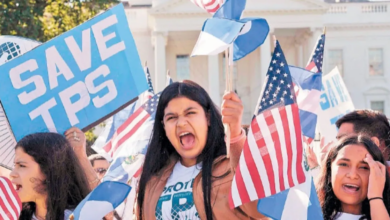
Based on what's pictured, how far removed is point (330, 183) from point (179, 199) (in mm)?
968

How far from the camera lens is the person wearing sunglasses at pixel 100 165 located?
6473 mm

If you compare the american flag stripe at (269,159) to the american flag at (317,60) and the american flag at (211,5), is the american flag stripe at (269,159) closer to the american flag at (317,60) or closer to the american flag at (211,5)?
the american flag at (211,5)

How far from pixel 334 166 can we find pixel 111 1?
38.2ft

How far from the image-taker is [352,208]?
385 cm

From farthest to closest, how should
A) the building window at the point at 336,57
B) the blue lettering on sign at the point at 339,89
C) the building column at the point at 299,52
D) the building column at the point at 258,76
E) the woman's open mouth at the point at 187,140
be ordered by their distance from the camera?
1. the building window at the point at 336,57
2. the building column at the point at 299,52
3. the building column at the point at 258,76
4. the blue lettering on sign at the point at 339,89
5. the woman's open mouth at the point at 187,140

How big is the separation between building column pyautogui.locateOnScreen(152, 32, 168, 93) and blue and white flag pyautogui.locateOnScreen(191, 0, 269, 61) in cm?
3817

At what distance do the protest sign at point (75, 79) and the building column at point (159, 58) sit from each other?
37150 mm

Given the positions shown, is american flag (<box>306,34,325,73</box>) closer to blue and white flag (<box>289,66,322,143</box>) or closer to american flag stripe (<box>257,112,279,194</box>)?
blue and white flag (<box>289,66,322,143</box>)

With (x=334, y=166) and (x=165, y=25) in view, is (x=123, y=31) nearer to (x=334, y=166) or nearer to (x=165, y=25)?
(x=334, y=166)

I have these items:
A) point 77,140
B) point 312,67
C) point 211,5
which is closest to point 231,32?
point 211,5

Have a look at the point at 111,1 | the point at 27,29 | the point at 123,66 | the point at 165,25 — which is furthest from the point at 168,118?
the point at 165,25

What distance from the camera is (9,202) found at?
371cm

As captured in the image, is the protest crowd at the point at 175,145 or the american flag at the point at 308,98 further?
the american flag at the point at 308,98

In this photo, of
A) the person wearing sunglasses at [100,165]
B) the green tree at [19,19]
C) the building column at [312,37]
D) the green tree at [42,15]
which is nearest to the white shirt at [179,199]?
the person wearing sunglasses at [100,165]
